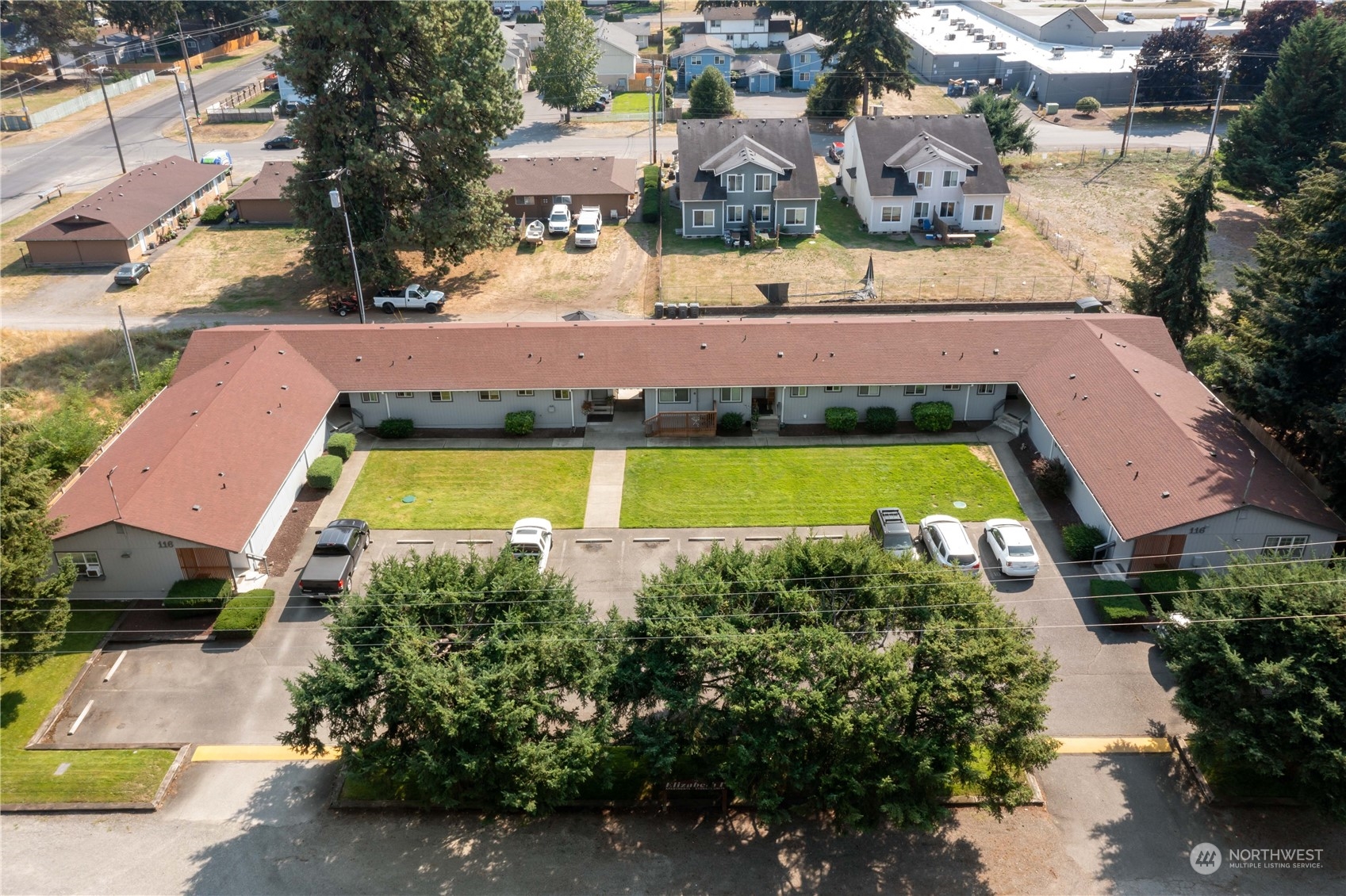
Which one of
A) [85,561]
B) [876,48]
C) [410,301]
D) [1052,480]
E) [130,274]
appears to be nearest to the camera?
[85,561]

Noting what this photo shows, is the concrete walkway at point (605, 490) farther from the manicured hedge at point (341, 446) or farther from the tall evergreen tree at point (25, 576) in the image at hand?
the tall evergreen tree at point (25, 576)

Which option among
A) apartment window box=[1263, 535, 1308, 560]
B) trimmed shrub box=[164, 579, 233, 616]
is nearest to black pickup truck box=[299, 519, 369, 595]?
trimmed shrub box=[164, 579, 233, 616]

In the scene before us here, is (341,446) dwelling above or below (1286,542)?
above

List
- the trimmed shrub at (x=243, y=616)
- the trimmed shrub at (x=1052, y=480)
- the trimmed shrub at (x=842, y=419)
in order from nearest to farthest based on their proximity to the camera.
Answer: the trimmed shrub at (x=243, y=616) → the trimmed shrub at (x=1052, y=480) → the trimmed shrub at (x=842, y=419)

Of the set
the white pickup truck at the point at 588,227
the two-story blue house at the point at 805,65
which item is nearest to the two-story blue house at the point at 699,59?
the two-story blue house at the point at 805,65

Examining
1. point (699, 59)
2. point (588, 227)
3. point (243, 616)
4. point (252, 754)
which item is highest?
point (699, 59)

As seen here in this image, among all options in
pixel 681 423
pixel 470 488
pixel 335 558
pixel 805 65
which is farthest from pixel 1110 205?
pixel 335 558

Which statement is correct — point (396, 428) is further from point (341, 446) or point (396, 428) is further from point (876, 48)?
point (876, 48)
